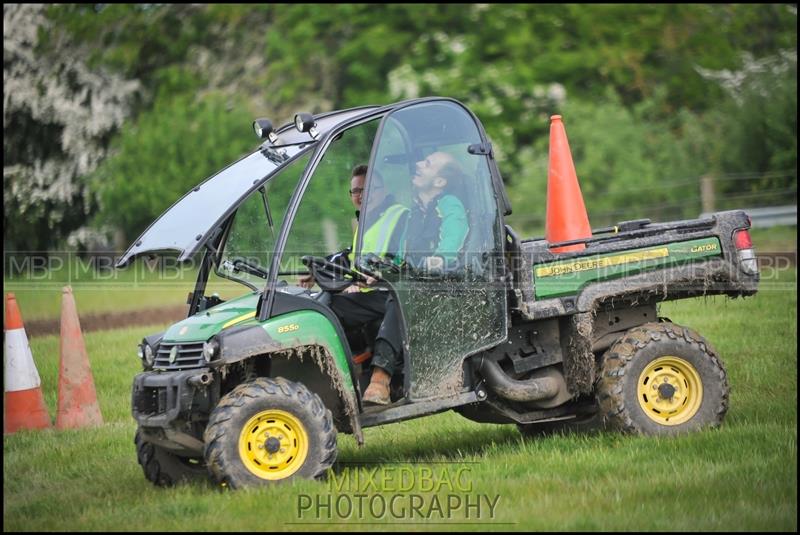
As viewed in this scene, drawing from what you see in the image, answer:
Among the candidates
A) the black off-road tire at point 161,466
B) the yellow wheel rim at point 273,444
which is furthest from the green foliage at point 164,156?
the yellow wheel rim at point 273,444

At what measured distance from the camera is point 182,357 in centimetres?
667

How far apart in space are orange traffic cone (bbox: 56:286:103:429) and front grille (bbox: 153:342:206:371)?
2701 mm

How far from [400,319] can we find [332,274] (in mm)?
526

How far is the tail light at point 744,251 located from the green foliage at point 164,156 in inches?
683

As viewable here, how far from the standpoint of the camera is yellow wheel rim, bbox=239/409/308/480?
647cm

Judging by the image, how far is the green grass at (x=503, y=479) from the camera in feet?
18.9

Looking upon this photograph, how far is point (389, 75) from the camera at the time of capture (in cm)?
2711

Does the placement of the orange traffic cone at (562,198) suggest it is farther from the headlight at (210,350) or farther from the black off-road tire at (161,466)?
the black off-road tire at (161,466)

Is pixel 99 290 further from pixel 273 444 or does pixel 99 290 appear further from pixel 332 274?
pixel 273 444

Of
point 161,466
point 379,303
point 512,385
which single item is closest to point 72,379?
point 161,466

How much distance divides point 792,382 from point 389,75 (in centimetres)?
1905

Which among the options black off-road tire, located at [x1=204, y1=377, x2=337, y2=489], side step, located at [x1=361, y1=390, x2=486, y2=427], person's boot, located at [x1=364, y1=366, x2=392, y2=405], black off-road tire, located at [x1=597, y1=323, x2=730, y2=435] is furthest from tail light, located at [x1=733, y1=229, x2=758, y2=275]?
black off-road tire, located at [x1=204, y1=377, x2=337, y2=489]

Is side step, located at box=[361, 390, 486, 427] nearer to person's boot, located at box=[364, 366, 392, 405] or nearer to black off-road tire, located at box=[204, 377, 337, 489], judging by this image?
person's boot, located at box=[364, 366, 392, 405]

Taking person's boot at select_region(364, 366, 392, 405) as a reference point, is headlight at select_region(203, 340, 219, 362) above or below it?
above
